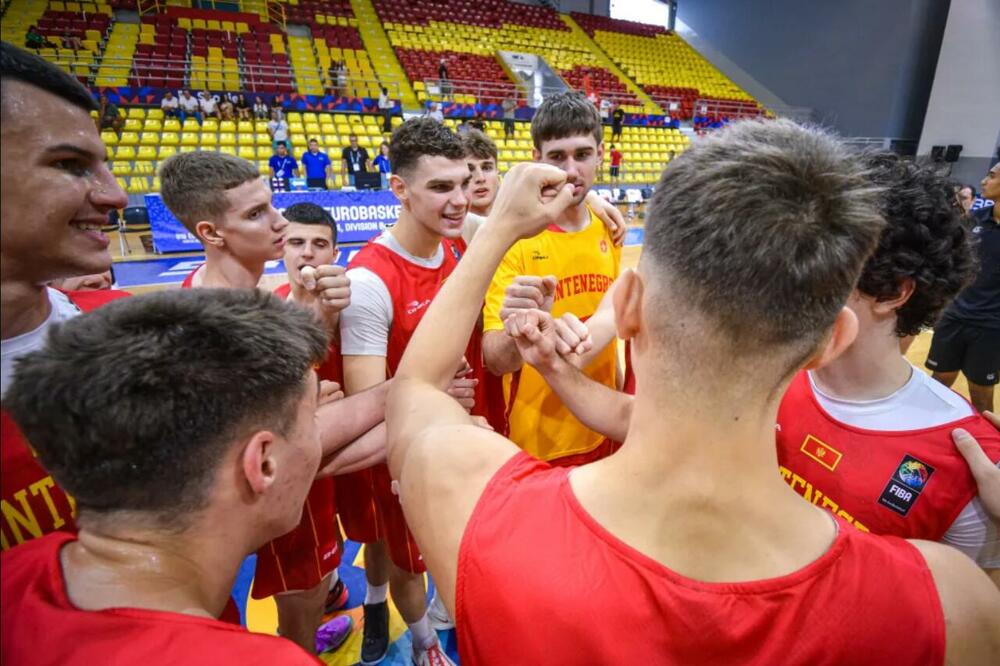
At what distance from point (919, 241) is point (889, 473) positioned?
2.12ft

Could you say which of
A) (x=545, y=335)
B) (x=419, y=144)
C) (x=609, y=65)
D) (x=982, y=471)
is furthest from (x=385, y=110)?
(x=982, y=471)

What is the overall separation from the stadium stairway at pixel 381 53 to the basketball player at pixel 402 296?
15826 mm

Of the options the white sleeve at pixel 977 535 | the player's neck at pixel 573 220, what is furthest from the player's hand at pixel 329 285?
the white sleeve at pixel 977 535

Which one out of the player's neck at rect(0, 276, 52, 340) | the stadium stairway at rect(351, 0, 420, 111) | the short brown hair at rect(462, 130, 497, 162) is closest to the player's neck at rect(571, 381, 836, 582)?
the player's neck at rect(0, 276, 52, 340)

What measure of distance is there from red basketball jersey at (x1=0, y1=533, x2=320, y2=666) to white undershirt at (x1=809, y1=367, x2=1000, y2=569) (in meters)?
1.56

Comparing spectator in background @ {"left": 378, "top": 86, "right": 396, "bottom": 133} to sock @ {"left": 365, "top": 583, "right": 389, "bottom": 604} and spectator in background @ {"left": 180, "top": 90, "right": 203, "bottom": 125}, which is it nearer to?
spectator in background @ {"left": 180, "top": 90, "right": 203, "bottom": 125}

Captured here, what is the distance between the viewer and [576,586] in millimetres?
855

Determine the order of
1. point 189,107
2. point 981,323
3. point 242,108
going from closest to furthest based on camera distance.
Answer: point 981,323
point 189,107
point 242,108

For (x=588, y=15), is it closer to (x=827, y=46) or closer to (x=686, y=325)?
(x=827, y=46)

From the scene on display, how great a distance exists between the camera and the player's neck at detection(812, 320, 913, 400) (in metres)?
1.49

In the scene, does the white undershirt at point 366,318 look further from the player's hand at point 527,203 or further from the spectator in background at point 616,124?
the spectator in background at point 616,124

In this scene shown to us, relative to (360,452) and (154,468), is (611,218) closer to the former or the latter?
(360,452)

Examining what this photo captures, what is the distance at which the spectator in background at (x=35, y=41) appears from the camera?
12445 mm

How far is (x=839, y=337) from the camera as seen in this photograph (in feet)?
3.02
